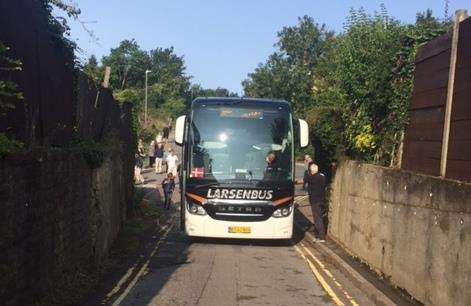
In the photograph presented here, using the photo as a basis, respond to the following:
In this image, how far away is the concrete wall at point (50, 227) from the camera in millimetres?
6098

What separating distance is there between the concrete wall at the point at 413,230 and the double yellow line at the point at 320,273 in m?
0.78

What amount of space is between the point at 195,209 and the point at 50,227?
22.1 feet

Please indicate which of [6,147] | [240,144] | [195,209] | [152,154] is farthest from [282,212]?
[152,154]

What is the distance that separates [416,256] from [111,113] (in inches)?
360

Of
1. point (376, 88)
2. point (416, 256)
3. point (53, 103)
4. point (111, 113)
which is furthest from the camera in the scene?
point (111, 113)

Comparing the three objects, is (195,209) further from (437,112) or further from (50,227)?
(50,227)

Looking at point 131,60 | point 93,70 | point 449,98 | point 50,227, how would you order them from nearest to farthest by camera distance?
point 50,227
point 449,98
point 93,70
point 131,60

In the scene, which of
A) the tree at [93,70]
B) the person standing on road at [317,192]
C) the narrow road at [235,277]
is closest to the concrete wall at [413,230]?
the narrow road at [235,277]

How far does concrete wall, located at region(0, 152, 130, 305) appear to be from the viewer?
6.10 metres

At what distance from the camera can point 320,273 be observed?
38.8ft

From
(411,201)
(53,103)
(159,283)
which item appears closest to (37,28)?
(53,103)

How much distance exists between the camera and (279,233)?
14.4 m

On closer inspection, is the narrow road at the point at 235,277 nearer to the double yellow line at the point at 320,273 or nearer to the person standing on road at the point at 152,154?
the double yellow line at the point at 320,273

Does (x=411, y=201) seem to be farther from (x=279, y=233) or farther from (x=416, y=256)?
(x=279, y=233)
